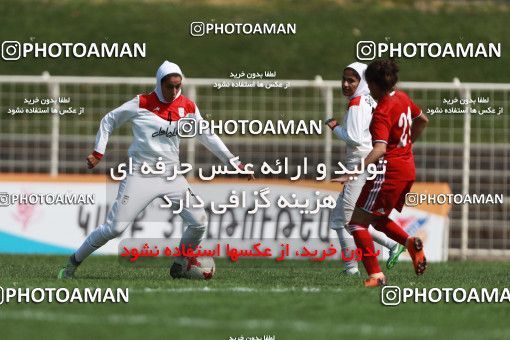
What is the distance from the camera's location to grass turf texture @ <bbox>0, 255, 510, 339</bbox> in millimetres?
8875

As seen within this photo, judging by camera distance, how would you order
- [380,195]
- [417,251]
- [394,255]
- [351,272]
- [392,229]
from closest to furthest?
[380,195]
[417,251]
[392,229]
[394,255]
[351,272]

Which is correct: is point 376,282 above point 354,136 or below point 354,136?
below

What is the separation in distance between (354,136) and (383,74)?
1932 mm

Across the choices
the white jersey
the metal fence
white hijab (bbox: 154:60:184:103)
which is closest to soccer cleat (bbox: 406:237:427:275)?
the white jersey

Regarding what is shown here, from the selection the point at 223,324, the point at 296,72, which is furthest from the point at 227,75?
the point at 223,324

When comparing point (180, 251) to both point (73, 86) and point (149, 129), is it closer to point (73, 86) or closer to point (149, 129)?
point (149, 129)

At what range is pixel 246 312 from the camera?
9.88m

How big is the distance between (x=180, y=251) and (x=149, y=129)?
127 cm

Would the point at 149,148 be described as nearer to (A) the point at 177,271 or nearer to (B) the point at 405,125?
(A) the point at 177,271

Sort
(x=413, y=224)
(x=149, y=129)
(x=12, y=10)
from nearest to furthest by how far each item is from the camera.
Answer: (x=149, y=129), (x=413, y=224), (x=12, y=10)

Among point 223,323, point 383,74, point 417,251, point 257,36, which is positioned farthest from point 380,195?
point 257,36

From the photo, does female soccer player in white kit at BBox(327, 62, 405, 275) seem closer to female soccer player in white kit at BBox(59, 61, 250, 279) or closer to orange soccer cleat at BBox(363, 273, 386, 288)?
female soccer player in white kit at BBox(59, 61, 250, 279)

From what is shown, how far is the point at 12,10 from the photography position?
37000 mm

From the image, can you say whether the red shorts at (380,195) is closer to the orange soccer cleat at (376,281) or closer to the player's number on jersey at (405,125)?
the player's number on jersey at (405,125)
